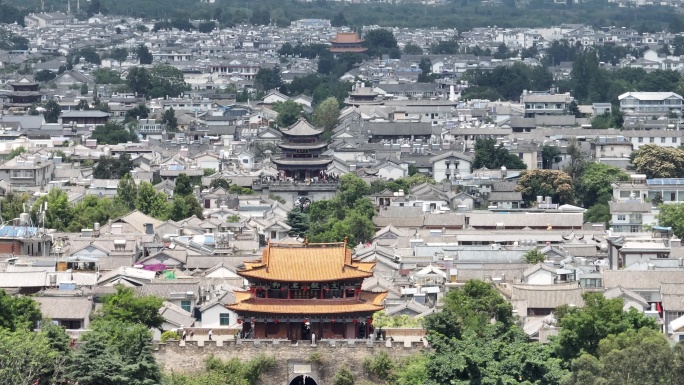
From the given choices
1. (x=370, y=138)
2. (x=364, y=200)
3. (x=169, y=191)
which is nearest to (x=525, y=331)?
(x=364, y=200)

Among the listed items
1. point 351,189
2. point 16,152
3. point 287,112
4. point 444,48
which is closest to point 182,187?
point 351,189

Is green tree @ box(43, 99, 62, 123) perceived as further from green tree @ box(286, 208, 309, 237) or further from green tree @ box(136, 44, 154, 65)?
green tree @ box(136, 44, 154, 65)

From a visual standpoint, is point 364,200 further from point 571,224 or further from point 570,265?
point 570,265

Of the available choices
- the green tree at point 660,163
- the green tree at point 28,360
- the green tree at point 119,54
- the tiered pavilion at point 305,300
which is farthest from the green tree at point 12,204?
the green tree at point 119,54

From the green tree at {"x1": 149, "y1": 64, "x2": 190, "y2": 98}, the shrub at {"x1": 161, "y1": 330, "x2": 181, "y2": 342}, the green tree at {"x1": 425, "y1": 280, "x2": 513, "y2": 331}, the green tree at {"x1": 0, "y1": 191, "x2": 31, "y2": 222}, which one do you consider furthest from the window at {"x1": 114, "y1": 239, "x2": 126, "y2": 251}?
the green tree at {"x1": 149, "y1": 64, "x2": 190, "y2": 98}

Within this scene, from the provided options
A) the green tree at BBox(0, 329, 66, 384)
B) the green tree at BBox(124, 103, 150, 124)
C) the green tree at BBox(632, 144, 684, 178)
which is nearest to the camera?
the green tree at BBox(0, 329, 66, 384)

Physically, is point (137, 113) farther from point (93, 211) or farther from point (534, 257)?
point (534, 257)
